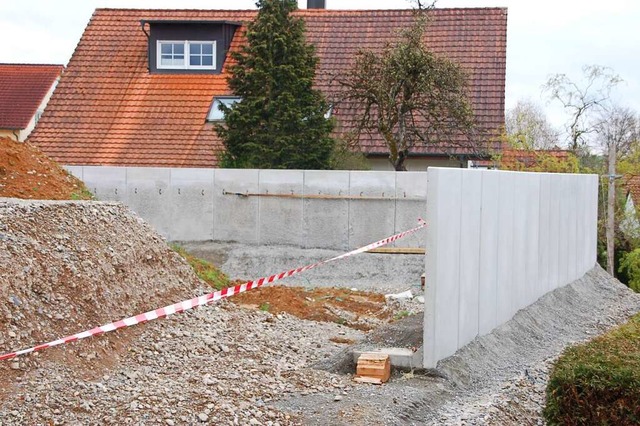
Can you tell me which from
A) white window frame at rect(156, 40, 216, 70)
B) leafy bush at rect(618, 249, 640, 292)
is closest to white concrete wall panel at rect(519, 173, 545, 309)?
leafy bush at rect(618, 249, 640, 292)

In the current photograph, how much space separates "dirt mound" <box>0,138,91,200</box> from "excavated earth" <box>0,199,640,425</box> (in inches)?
83.8

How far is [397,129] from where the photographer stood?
90.0 feet

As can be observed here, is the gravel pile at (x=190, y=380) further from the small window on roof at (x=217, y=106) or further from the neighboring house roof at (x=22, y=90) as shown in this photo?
the neighboring house roof at (x=22, y=90)

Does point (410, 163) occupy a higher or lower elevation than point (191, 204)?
higher

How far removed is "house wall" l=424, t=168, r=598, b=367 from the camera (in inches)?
413

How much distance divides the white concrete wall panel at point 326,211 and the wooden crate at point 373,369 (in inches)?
471

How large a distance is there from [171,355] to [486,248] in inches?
166

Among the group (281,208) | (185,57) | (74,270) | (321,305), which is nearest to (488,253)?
(321,305)

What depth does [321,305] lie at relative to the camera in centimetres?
1562

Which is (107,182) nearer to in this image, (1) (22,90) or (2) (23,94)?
(2) (23,94)

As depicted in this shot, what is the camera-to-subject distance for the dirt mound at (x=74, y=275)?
30.3 ft

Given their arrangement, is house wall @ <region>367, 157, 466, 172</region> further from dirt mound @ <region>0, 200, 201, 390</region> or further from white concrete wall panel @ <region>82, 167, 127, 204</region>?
dirt mound @ <region>0, 200, 201, 390</region>

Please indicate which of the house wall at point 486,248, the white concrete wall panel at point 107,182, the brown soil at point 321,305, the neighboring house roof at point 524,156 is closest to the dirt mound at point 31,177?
the brown soil at point 321,305

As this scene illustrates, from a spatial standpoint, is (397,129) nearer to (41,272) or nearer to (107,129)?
(107,129)
